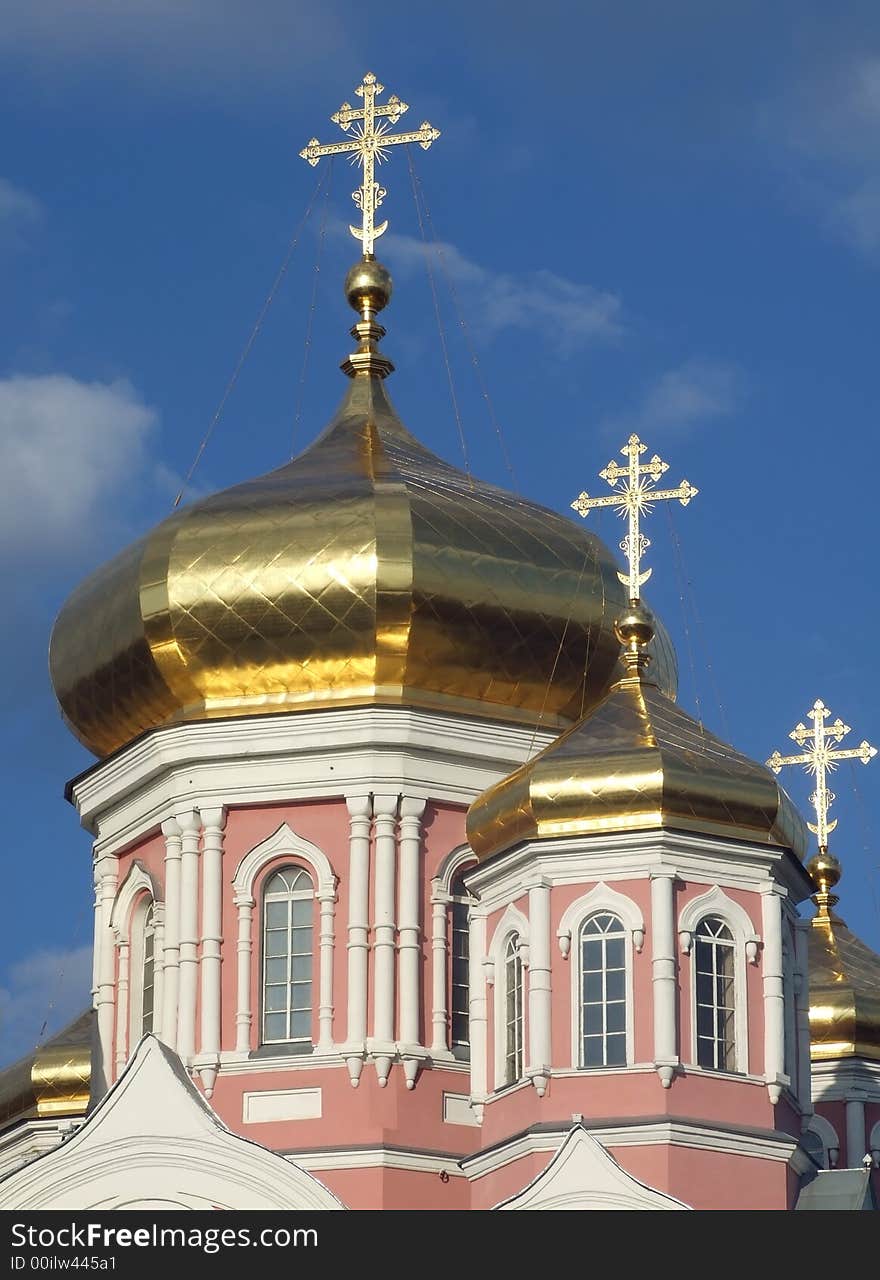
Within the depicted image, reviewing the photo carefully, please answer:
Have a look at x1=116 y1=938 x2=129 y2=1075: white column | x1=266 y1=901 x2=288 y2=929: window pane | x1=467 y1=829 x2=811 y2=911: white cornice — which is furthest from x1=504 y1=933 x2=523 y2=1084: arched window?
x1=116 y1=938 x2=129 y2=1075: white column

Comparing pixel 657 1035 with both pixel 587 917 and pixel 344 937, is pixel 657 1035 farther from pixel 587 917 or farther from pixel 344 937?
pixel 344 937

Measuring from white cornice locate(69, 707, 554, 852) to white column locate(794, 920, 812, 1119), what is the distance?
2.64 m

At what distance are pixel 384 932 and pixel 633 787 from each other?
2.82 m

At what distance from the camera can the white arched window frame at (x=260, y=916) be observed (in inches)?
1022

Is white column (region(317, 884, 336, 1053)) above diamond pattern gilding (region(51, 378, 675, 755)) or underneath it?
underneath

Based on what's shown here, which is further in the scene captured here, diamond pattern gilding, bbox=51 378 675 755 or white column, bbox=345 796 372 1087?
diamond pattern gilding, bbox=51 378 675 755

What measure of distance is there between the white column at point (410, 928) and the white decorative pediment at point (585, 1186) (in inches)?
123

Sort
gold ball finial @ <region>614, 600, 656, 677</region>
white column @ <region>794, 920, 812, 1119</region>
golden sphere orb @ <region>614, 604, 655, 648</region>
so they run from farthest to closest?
1. golden sphere orb @ <region>614, 604, 655, 648</region>
2. gold ball finial @ <region>614, 600, 656, 677</region>
3. white column @ <region>794, 920, 812, 1119</region>

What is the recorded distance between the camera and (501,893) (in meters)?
25.0

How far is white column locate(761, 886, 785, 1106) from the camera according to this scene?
24.2 meters

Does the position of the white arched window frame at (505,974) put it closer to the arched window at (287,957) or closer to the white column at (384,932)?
the white column at (384,932)

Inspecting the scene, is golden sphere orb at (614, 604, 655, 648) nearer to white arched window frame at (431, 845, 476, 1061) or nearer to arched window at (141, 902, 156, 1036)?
white arched window frame at (431, 845, 476, 1061)
